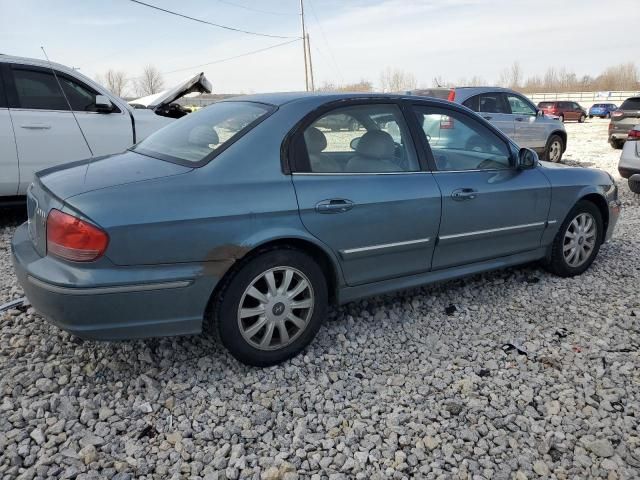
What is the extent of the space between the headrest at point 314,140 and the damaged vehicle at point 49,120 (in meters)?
2.80

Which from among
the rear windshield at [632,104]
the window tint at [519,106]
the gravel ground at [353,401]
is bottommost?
the gravel ground at [353,401]

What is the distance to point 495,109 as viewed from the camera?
10.5m

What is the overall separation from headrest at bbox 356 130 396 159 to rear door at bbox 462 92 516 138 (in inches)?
290

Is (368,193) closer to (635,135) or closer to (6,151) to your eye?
(6,151)

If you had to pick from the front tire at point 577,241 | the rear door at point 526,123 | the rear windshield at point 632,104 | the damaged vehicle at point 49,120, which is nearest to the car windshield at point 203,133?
the damaged vehicle at point 49,120

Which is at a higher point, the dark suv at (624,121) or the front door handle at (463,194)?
the front door handle at (463,194)

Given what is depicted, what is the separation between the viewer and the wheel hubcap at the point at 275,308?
9.10 feet

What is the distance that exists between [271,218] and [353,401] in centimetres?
103

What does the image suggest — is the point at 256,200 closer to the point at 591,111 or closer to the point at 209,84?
the point at 209,84

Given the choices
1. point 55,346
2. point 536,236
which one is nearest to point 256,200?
point 55,346

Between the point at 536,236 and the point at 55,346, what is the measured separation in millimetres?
3433

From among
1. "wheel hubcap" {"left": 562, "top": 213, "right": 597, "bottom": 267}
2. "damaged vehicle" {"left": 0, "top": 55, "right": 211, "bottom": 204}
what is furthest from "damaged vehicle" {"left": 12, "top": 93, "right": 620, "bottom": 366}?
"damaged vehicle" {"left": 0, "top": 55, "right": 211, "bottom": 204}

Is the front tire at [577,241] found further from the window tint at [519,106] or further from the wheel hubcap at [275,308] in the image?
the window tint at [519,106]

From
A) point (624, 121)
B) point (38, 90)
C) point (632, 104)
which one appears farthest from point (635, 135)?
point (38, 90)
